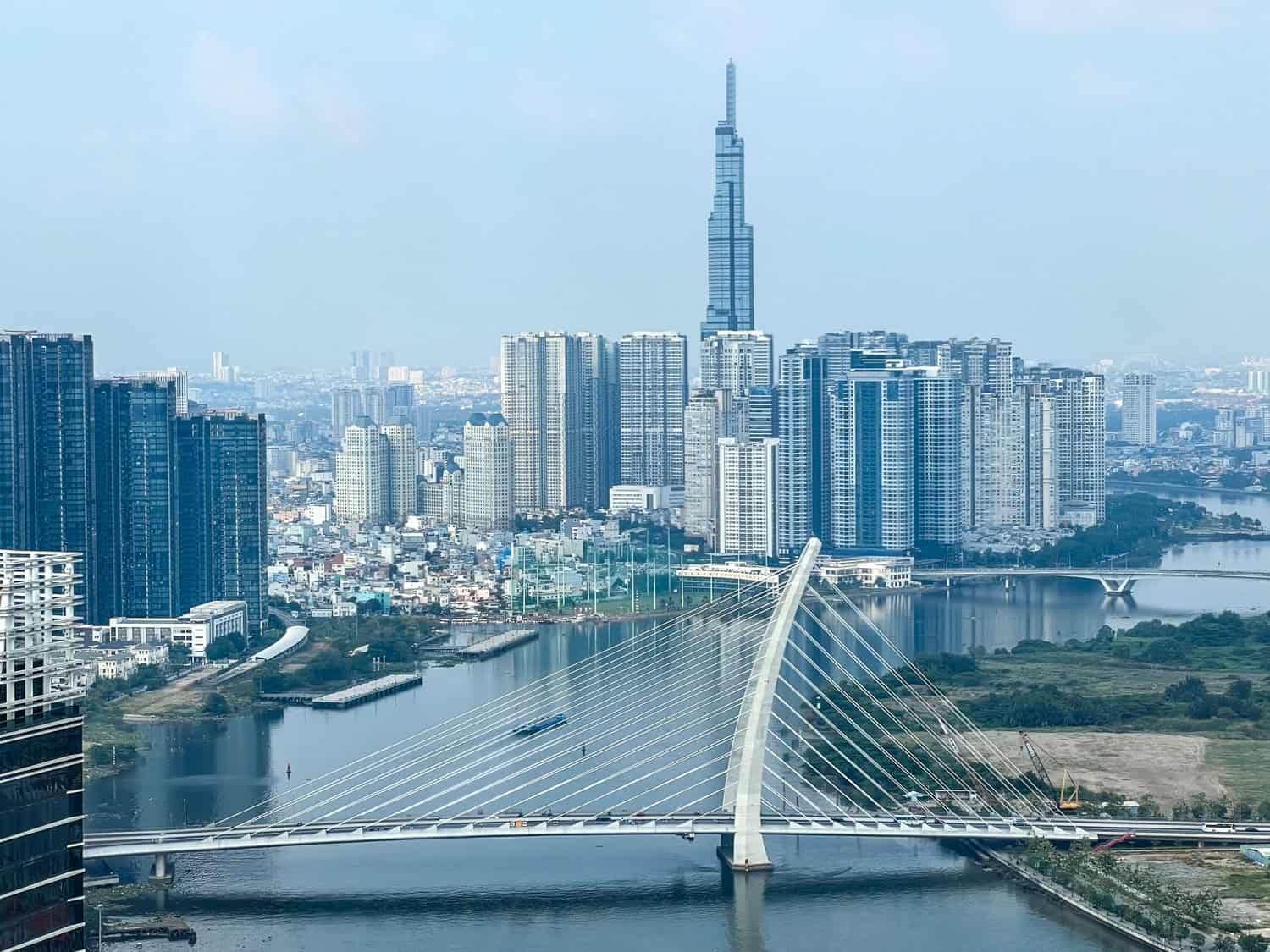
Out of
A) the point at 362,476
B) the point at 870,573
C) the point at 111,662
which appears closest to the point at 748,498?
the point at 870,573

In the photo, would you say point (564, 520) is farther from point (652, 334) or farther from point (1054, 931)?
point (1054, 931)

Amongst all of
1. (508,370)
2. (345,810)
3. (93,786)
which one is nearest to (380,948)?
(345,810)

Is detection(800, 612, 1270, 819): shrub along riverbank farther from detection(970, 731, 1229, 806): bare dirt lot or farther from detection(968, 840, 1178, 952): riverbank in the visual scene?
detection(968, 840, 1178, 952): riverbank

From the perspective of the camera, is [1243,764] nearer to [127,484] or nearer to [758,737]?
[758,737]

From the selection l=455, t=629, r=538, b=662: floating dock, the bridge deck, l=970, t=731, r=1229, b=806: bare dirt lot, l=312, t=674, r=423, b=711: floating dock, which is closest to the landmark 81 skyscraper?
l=455, t=629, r=538, b=662: floating dock

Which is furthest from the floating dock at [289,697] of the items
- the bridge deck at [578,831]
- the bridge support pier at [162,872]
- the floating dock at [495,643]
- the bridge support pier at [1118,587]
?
the bridge support pier at [1118,587]

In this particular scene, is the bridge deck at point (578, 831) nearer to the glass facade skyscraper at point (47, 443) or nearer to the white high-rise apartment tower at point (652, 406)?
the glass facade skyscraper at point (47, 443)

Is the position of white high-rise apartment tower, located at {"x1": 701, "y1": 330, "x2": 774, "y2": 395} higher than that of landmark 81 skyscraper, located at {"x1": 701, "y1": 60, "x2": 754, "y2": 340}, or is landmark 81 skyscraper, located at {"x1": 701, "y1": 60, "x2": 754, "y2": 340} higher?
landmark 81 skyscraper, located at {"x1": 701, "y1": 60, "x2": 754, "y2": 340}
